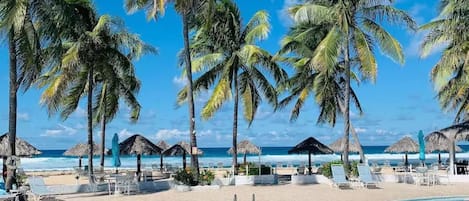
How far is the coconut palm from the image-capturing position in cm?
1994

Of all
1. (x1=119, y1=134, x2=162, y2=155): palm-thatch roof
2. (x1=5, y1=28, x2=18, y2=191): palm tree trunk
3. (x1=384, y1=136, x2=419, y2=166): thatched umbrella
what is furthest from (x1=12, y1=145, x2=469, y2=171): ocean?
(x1=5, y1=28, x2=18, y2=191): palm tree trunk

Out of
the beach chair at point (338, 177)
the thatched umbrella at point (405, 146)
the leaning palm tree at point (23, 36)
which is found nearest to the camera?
the leaning palm tree at point (23, 36)

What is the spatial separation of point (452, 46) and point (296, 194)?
10465mm

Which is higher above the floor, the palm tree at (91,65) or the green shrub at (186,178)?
the palm tree at (91,65)

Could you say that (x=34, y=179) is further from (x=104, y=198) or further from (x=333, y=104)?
(x=333, y=104)

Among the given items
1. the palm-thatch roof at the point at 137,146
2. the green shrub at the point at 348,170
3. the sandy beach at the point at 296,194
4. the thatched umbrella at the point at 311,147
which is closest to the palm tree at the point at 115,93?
the palm-thatch roof at the point at 137,146

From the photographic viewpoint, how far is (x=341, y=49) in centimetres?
2208

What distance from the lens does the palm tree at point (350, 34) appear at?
786 inches

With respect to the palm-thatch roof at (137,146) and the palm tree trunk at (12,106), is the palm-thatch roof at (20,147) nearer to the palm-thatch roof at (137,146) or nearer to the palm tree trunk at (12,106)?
the palm-thatch roof at (137,146)

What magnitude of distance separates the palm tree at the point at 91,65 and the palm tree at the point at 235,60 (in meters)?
2.59

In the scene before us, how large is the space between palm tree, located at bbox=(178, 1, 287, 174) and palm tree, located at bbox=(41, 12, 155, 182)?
2587 millimetres

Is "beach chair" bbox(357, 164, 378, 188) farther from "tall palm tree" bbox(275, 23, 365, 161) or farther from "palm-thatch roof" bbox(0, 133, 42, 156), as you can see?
"palm-thatch roof" bbox(0, 133, 42, 156)

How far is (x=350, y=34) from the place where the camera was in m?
20.8

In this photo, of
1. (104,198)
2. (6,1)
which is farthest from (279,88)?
(6,1)
